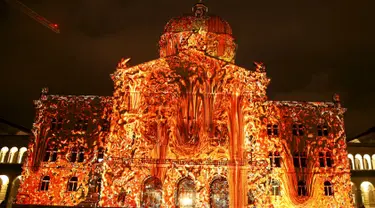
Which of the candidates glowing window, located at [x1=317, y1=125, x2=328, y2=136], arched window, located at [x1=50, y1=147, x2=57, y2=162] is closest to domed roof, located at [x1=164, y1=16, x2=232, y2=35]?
glowing window, located at [x1=317, y1=125, x2=328, y2=136]

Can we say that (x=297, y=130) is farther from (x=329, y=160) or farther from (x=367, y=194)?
(x=367, y=194)

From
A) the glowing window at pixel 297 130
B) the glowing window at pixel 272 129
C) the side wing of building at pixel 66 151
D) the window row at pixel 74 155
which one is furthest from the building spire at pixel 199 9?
the window row at pixel 74 155

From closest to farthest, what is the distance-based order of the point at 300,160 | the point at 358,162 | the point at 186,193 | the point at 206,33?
the point at 186,193 → the point at 300,160 → the point at 206,33 → the point at 358,162

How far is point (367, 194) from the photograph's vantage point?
91.7 feet

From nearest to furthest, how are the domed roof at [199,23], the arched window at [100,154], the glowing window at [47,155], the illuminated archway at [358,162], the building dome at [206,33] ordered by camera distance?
1. the glowing window at [47,155]
2. the arched window at [100,154]
3. the illuminated archway at [358,162]
4. the building dome at [206,33]
5. the domed roof at [199,23]

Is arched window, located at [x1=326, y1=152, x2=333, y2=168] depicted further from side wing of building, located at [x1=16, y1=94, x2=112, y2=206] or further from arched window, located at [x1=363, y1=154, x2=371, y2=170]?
side wing of building, located at [x1=16, y1=94, x2=112, y2=206]

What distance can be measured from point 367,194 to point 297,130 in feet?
26.9

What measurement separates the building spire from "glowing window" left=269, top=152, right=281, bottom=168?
479 inches

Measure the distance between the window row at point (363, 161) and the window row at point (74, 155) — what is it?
58.6ft

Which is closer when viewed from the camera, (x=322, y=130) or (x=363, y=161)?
(x=322, y=130)

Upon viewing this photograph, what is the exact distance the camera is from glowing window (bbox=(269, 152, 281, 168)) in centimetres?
2388

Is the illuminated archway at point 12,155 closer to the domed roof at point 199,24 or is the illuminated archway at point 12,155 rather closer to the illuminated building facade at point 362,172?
the domed roof at point 199,24

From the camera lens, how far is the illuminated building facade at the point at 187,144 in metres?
22.5

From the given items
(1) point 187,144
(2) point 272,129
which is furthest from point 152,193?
(2) point 272,129
